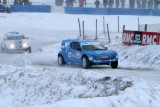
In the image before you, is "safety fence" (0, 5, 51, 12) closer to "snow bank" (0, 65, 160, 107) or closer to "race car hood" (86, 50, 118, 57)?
"race car hood" (86, 50, 118, 57)

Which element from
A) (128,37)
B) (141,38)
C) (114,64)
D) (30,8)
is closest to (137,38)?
(141,38)

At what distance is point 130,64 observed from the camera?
1653 cm

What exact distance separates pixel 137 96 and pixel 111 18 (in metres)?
33.6

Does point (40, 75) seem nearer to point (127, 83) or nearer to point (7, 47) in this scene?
point (127, 83)

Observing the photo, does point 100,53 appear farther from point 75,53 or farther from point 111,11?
point 111,11

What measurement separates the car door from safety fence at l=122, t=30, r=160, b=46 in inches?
185

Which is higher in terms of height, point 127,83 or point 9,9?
point 9,9

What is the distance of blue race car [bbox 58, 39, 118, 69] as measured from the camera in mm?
14148

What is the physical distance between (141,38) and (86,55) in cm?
549

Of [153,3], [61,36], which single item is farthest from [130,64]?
[153,3]

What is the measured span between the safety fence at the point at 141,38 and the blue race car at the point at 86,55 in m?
3.76

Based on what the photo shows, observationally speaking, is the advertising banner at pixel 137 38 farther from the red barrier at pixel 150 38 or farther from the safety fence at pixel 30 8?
the safety fence at pixel 30 8

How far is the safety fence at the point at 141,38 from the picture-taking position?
56.8 feet

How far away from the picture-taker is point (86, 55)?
14.3 m
